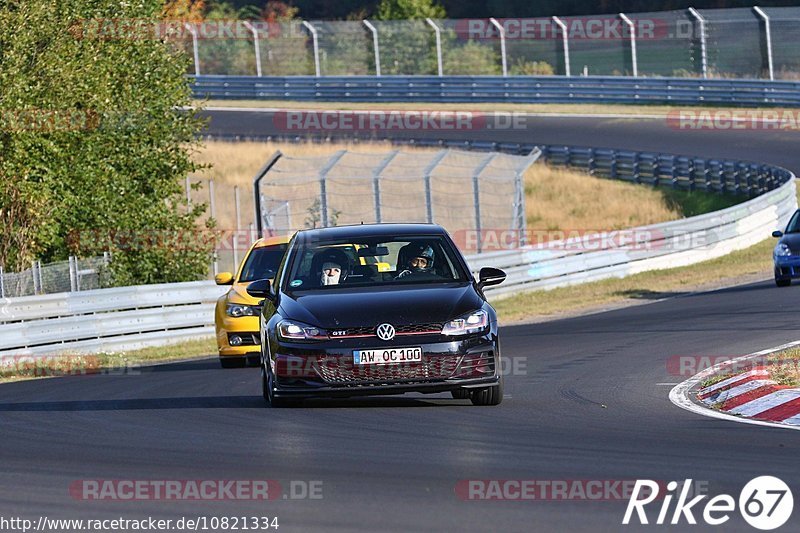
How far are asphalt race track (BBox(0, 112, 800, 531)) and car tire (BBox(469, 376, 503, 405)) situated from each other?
0.40ft

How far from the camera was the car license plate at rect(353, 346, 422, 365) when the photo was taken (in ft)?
36.6

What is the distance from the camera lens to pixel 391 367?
1116cm

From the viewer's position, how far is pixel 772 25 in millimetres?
47844

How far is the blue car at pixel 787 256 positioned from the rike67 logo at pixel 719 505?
53.4 ft

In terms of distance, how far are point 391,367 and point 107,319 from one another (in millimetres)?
11528

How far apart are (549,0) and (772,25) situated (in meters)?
26.7

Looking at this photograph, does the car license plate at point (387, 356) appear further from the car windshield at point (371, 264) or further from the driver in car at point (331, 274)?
the driver in car at point (331, 274)

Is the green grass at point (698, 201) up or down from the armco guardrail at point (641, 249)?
down

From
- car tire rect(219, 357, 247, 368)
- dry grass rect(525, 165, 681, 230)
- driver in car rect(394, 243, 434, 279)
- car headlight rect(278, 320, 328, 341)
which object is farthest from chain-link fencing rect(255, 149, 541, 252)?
car headlight rect(278, 320, 328, 341)

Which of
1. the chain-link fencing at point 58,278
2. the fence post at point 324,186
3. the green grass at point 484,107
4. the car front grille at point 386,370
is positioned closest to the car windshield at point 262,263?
the chain-link fencing at point 58,278

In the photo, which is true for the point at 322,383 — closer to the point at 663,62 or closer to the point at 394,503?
the point at 394,503

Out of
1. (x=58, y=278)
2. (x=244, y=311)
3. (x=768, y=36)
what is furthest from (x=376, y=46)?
(x=244, y=311)

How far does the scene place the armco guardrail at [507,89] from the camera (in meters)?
47.6

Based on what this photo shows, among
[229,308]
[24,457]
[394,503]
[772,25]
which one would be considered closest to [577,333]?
[229,308]
